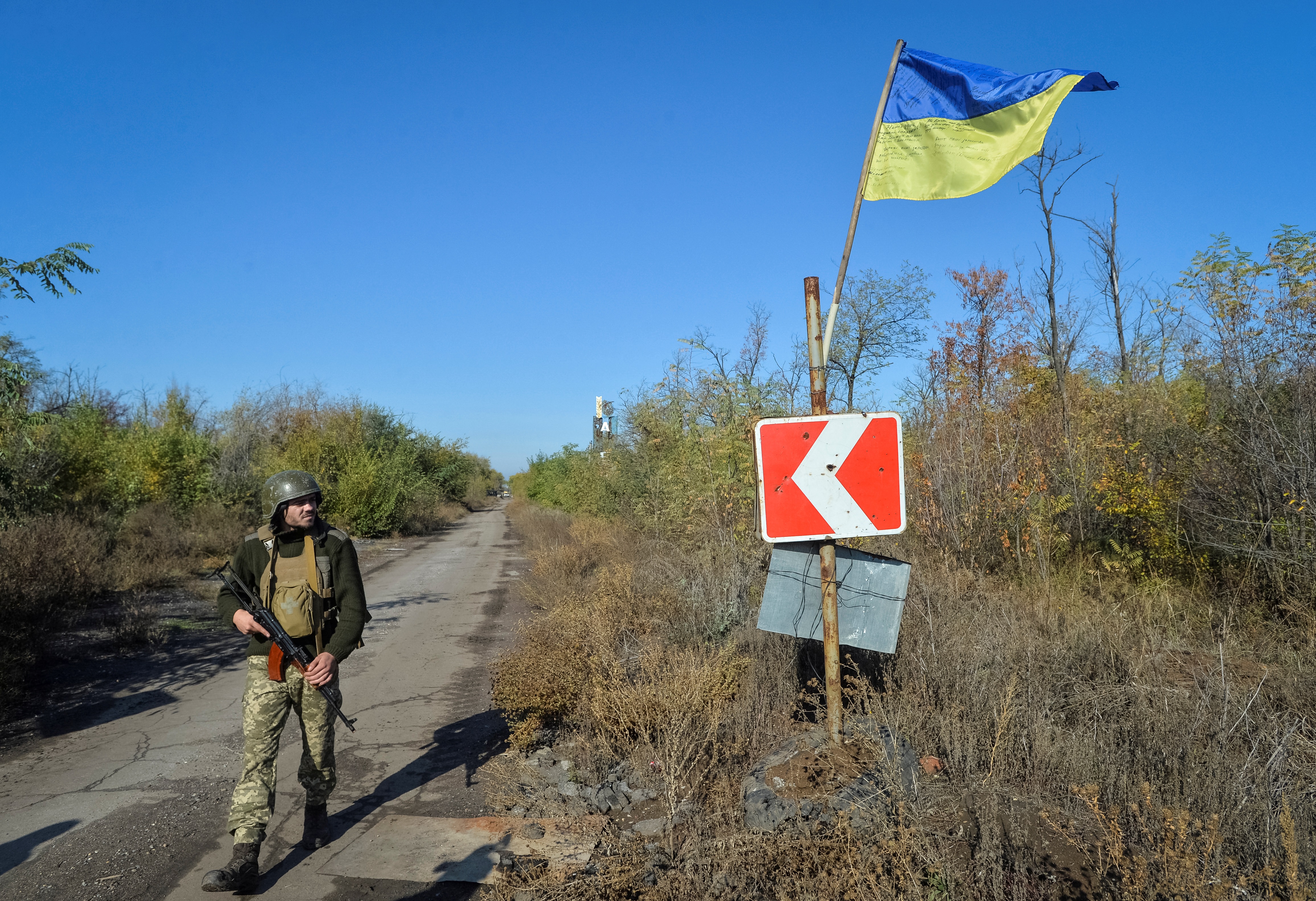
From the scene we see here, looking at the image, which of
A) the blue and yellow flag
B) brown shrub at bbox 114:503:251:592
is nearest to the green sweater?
the blue and yellow flag

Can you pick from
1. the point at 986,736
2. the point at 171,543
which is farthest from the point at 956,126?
the point at 171,543

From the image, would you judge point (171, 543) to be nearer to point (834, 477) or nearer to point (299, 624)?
point (299, 624)

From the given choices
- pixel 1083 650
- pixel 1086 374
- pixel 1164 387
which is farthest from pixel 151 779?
pixel 1086 374

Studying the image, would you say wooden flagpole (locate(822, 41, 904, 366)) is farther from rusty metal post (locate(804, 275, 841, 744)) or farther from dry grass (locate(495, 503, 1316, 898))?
dry grass (locate(495, 503, 1316, 898))

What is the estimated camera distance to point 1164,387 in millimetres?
8945

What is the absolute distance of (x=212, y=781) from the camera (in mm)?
4824

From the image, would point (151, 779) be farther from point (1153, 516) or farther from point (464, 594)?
point (1153, 516)

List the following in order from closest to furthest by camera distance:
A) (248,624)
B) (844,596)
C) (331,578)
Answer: (248,624) → (331,578) → (844,596)

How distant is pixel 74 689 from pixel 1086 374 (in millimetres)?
18846

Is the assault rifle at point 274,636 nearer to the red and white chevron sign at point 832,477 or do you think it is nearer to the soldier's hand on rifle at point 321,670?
the soldier's hand on rifle at point 321,670

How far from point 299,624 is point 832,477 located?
2.90 m

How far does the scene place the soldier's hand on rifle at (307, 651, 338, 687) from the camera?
387 cm

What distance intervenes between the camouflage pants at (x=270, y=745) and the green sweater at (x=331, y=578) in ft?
0.57

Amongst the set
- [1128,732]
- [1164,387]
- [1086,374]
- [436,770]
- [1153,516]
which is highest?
[1086,374]
